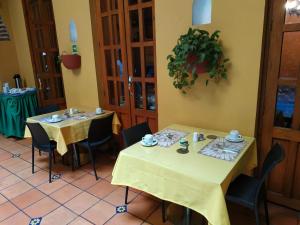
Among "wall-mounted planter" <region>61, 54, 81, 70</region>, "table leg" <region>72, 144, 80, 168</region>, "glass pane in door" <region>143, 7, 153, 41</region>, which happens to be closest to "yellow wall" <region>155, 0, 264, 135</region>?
"glass pane in door" <region>143, 7, 153, 41</region>

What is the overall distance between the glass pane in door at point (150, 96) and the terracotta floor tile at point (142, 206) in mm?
1081

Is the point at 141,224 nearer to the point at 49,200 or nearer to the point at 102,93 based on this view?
the point at 49,200

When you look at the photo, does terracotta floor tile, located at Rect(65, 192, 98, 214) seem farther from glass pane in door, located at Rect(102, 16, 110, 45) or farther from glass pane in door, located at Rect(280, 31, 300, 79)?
glass pane in door, located at Rect(280, 31, 300, 79)

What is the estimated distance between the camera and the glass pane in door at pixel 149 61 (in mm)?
2688

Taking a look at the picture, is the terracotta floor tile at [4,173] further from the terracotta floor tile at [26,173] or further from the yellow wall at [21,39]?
the yellow wall at [21,39]

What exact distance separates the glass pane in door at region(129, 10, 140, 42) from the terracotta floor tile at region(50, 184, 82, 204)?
73.5 inches

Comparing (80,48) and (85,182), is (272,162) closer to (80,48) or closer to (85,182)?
(85,182)

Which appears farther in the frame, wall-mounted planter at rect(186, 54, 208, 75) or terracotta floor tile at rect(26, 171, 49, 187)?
terracotta floor tile at rect(26, 171, 49, 187)

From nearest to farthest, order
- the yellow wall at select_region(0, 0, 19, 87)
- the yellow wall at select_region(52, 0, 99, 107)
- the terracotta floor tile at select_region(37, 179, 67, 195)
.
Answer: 1. the terracotta floor tile at select_region(37, 179, 67, 195)
2. the yellow wall at select_region(52, 0, 99, 107)
3. the yellow wall at select_region(0, 0, 19, 87)

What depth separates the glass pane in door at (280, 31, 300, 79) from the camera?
1.83m

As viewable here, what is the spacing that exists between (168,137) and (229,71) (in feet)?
2.71

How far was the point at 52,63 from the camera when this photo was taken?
13.8 feet

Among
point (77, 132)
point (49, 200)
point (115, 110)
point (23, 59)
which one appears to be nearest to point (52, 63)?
point (23, 59)

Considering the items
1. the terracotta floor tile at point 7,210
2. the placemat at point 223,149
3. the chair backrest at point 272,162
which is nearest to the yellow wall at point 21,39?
the terracotta floor tile at point 7,210
